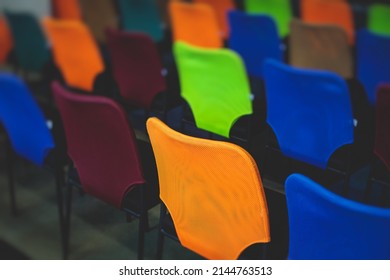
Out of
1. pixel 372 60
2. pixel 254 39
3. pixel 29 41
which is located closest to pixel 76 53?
pixel 29 41

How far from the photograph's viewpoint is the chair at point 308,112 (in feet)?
7.33

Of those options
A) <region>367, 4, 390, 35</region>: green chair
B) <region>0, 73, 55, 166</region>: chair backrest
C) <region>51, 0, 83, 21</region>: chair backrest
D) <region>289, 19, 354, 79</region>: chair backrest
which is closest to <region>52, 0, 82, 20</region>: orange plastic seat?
<region>51, 0, 83, 21</region>: chair backrest

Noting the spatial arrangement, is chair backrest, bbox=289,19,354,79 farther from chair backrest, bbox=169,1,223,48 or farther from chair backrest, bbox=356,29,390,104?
chair backrest, bbox=169,1,223,48

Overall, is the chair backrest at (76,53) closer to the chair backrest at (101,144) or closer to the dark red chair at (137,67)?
the dark red chair at (137,67)

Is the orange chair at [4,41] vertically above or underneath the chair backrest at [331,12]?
underneath

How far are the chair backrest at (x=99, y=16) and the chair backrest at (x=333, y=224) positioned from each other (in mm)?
3750

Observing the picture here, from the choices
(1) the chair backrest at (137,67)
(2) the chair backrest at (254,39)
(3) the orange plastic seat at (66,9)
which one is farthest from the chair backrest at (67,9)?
(1) the chair backrest at (137,67)

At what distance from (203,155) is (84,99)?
0.63 metres

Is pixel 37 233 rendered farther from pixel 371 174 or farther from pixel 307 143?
pixel 371 174

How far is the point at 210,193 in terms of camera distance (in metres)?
1.79

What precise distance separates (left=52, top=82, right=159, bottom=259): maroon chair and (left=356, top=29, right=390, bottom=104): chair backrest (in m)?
1.83

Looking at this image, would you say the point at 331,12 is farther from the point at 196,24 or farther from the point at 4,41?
the point at 4,41

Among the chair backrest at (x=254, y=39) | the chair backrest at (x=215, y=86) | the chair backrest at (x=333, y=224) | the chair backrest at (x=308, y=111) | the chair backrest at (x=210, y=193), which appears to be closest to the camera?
the chair backrest at (x=333, y=224)

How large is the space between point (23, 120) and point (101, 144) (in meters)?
0.64
